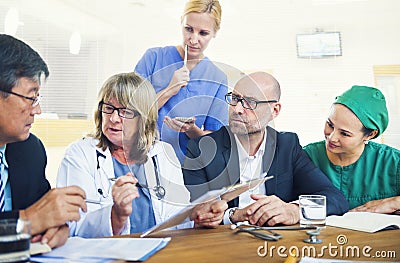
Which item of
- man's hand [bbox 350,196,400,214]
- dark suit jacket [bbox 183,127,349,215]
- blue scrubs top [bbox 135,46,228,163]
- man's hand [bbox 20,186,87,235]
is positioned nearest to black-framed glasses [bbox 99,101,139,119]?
blue scrubs top [bbox 135,46,228,163]

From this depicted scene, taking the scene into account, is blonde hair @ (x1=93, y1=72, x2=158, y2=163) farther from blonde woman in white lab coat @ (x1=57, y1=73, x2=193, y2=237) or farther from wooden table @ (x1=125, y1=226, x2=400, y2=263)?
wooden table @ (x1=125, y1=226, x2=400, y2=263)

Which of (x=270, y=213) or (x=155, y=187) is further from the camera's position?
(x=155, y=187)

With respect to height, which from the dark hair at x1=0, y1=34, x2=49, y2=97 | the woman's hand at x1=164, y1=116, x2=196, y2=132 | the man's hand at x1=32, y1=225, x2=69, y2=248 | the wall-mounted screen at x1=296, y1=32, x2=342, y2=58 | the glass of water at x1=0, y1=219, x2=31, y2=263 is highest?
the wall-mounted screen at x1=296, y1=32, x2=342, y2=58

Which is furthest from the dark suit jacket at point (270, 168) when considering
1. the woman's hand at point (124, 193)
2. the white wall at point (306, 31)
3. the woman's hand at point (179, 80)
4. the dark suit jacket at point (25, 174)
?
the white wall at point (306, 31)

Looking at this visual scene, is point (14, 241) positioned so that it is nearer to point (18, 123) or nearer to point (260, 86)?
point (18, 123)

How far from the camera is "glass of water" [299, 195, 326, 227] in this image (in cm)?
126

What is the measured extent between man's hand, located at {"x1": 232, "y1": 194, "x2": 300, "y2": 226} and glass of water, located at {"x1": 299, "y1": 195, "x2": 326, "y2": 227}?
0.07 meters

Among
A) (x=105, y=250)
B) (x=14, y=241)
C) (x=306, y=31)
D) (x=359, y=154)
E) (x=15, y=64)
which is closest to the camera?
(x=14, y=241)

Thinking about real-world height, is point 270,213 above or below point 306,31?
below

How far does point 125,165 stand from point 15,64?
51 centimetres

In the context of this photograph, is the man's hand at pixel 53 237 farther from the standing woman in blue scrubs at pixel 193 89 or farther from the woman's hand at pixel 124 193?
the standing woman in blue scrubs at pixel 193 89

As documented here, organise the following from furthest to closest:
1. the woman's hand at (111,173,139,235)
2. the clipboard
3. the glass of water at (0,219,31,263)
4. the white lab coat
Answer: the white lab coat → the woman's hand at (111,173,139,235) → the clipboard → the glass of water at (0,219,31,263)

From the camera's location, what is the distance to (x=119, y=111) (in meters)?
1.70

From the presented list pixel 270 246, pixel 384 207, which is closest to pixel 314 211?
pixel 270 246
